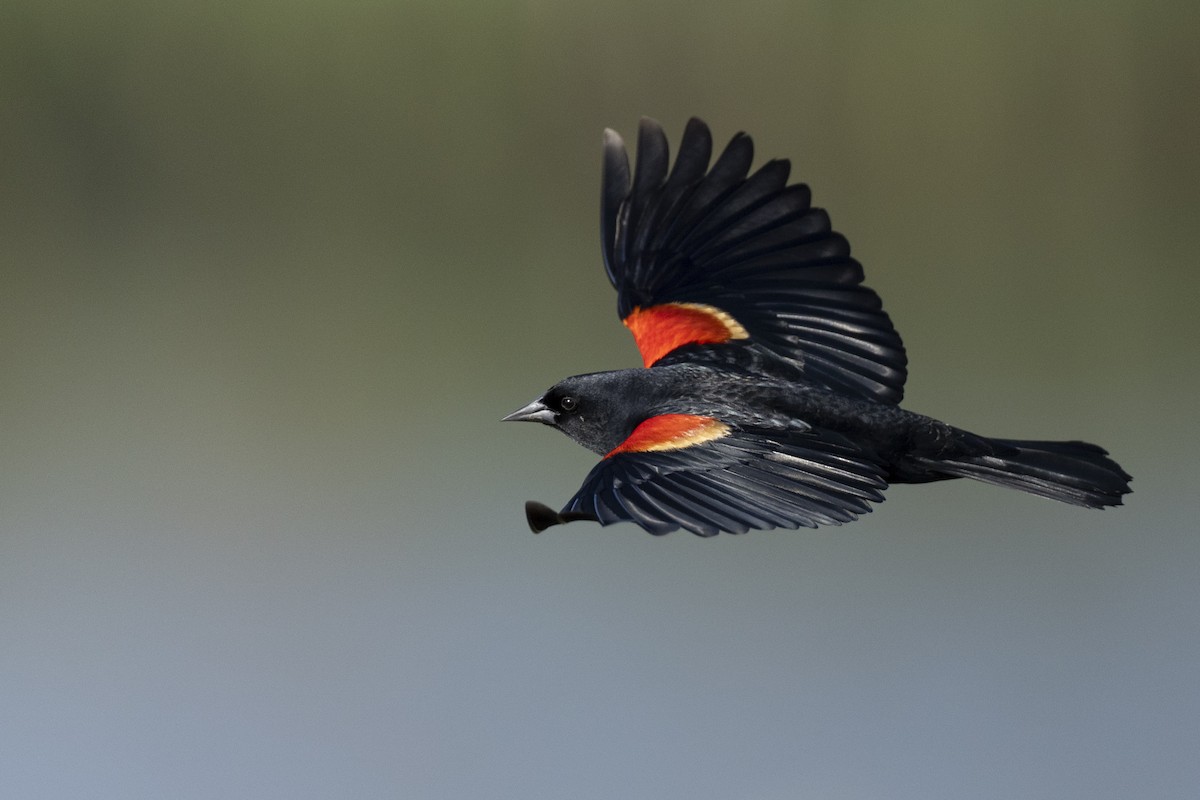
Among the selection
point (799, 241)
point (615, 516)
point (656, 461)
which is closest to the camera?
point (615, 516)

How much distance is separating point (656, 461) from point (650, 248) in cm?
52

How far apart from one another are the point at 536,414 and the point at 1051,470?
1.86 feet

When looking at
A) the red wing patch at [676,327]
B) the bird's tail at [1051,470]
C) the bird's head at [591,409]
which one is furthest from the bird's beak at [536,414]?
the bird's tail at [1051,470]

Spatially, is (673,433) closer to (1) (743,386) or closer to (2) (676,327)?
(1) (743,386)

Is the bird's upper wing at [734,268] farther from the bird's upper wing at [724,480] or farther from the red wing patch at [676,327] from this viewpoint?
the bird's upper wing at [724,480]

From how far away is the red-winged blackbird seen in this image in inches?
43.4

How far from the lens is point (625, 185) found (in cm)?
156

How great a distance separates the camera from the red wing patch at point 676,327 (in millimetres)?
1511

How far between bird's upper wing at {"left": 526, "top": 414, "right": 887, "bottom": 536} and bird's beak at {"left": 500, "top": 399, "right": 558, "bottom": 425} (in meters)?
0.20

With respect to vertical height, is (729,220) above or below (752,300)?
above

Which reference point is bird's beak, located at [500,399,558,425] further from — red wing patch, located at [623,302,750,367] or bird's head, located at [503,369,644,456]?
red wing patch, located at [623,302,750,367]

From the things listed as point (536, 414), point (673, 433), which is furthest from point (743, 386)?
point (536, 414)

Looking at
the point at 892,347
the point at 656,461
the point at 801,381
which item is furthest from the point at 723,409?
the point at 892,347

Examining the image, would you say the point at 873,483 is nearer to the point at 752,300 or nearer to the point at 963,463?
the point at 963,463
